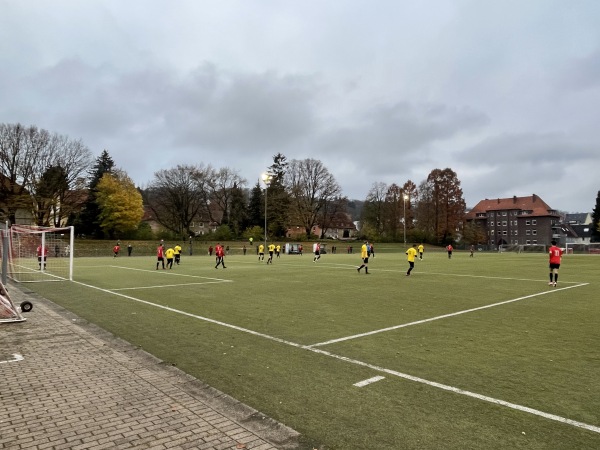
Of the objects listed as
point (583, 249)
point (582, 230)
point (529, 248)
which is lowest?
point (529, 248)

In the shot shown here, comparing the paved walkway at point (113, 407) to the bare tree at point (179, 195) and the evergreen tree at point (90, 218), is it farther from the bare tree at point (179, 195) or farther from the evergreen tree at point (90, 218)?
the bare tree at point (179, 195)

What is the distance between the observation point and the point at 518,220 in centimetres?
10544

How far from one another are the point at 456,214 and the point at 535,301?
74.4 m

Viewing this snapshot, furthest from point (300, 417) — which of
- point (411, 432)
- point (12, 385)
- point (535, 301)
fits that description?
point (535, 301)

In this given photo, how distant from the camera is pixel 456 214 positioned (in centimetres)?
8288

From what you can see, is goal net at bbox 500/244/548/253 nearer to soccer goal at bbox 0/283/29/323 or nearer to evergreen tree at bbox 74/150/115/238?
evergreen tree at bbox 74/150/115/238

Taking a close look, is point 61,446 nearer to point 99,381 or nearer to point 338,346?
point 99,381

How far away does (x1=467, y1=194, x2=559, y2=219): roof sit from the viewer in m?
103

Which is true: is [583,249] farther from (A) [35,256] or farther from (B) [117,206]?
(A) [35,256]

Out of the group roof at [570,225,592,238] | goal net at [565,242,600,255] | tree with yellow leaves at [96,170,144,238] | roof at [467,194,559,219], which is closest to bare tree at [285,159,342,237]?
tree with yellow leaves at [96,170,144,238]

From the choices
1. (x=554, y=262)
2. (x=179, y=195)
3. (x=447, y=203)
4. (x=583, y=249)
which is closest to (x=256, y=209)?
(x=179, y=195)

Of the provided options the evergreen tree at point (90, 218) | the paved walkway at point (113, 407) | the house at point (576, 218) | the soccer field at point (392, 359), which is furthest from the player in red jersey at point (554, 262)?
the house at point (576, 218)

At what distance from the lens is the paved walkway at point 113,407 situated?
366 cm

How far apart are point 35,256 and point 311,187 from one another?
6146 cm
